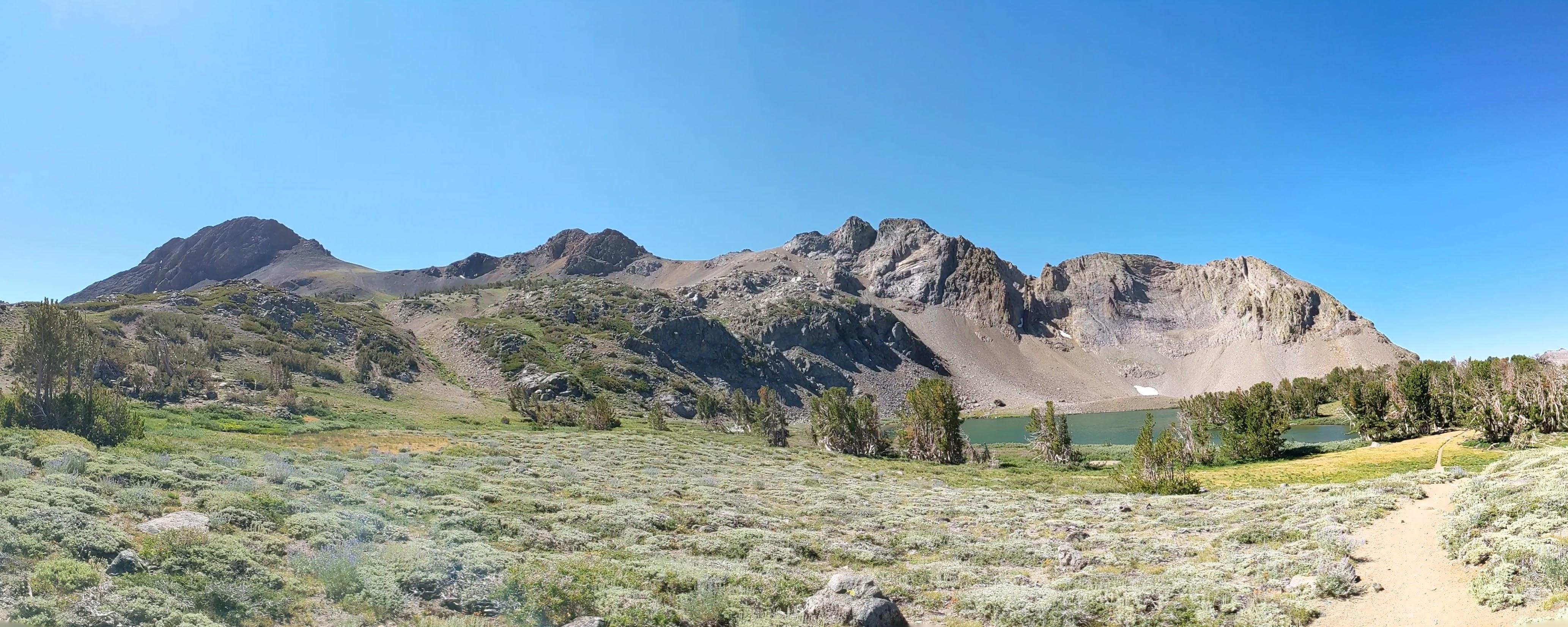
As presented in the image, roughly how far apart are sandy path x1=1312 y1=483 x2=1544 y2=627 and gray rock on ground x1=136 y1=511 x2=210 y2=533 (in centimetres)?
2223

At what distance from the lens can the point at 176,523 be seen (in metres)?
12.9

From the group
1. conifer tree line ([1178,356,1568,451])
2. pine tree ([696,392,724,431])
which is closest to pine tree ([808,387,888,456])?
conifer tree line ([1178,356,1568,451])

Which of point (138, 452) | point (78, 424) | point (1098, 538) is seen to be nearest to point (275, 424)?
point (78, 424)

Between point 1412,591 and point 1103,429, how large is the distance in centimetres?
10997

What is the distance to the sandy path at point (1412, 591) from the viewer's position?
437 inches

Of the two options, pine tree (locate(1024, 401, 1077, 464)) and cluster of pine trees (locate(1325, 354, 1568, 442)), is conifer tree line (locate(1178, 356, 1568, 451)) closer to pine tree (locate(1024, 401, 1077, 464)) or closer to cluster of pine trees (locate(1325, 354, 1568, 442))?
cluster of pine trees (locate(1325, 354, 1568, 442))

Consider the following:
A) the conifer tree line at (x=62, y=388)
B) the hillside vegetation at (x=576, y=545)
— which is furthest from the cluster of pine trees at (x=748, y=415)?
the conifer tree line at (x=62, y=388)

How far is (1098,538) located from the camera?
800 inches

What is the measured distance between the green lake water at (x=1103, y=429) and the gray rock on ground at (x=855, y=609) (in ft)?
188

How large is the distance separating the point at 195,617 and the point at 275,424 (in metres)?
54.3

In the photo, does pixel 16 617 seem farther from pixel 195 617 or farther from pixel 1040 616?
pixel 1040 616

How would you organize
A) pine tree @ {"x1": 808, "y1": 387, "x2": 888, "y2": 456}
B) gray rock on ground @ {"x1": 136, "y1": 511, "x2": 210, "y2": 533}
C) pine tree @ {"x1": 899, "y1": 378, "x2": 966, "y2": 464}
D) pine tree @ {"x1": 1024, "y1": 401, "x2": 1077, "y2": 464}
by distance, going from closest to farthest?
gray rock on ground @ {"x1": 136, "y1": 511, "x2": 210, "y2": 533} < pine tree @ {"x1": 1024, "y1": 401, "x2": 1077, "y2": 464} < pine tree @ {"x1": 899, "y1": 378, "x2": 966, "y2": 464} < pine tree @ {"x1": 808, "y1": 387, "x2": 888, "y2": 456}

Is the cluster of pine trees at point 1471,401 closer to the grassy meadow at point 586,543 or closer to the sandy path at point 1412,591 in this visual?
the grassy meadow at point 586,543

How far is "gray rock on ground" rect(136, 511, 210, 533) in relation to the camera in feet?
40.7
